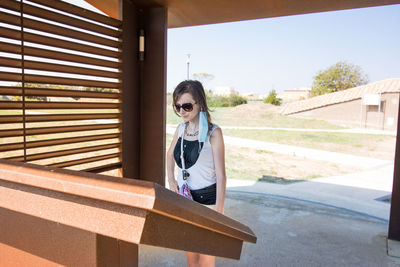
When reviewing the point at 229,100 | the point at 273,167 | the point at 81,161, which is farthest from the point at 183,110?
the point at 229,100

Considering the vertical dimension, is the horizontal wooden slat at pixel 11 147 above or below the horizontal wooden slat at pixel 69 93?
below

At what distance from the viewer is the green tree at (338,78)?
24078 mm

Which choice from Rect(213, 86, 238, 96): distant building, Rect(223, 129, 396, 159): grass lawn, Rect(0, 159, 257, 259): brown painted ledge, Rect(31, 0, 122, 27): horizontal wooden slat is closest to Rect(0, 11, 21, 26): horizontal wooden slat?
Rect(31, 0, 122, 27): horizontal wooden slat

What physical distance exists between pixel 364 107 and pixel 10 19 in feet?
73.3

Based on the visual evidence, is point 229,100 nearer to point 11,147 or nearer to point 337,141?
point 337,141

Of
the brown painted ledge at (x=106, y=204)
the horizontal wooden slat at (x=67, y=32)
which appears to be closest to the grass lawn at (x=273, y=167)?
the horizontal wooden slat at (x=67, y=32)

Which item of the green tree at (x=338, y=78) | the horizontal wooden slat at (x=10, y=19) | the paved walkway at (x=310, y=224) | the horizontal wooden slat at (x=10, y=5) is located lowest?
the paved walkway at (x=310, y=224)

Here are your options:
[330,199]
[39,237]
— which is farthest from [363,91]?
[39,237]

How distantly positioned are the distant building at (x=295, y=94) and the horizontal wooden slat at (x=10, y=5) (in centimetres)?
2351

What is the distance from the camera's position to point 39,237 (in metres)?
0.79

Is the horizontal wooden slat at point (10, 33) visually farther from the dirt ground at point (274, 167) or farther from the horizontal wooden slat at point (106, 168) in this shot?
the dirt ground at point (274, 167)

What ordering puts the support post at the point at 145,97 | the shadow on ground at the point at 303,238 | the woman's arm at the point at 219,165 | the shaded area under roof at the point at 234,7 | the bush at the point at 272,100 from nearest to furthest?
the woman's arm at the point at 219,165 < the shadow on ground at the point at 303,238 < the shaded area under roof at the point at 234,7 < the support post at the point at 145,97 < the bush at the point at 272,100

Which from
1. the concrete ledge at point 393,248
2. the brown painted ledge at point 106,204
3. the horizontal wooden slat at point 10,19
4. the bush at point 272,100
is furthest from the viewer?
the bush at point 272,100

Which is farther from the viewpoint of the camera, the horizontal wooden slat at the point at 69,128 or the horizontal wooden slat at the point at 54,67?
the horizontal wooden slat at the point at 69,128
